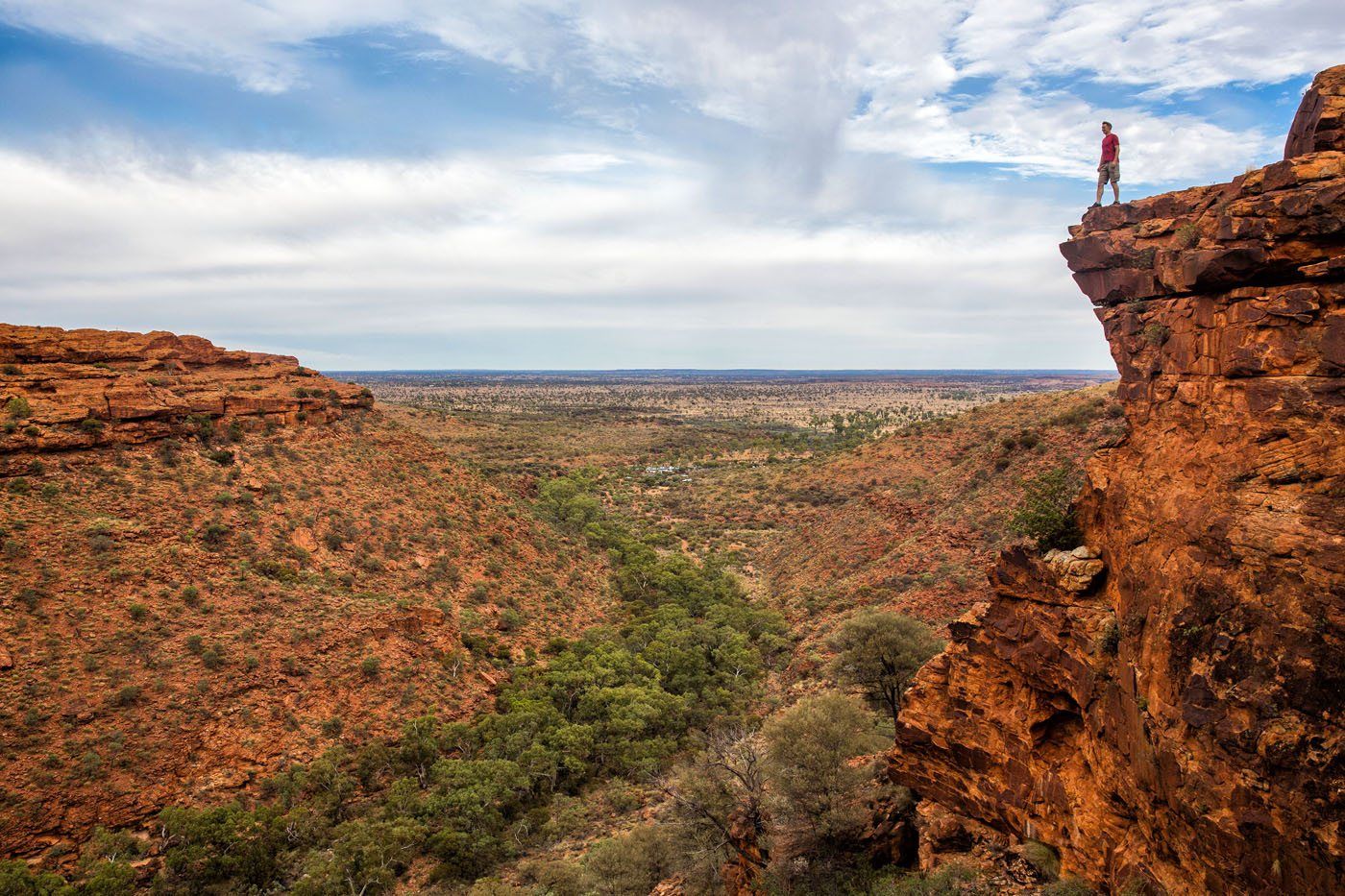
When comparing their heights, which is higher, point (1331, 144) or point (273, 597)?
point (1331, 144)

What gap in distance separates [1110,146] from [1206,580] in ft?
30.5

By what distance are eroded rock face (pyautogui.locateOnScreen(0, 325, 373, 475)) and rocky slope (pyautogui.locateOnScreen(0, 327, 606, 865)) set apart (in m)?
0.12

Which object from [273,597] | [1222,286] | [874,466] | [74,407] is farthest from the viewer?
[874,466]

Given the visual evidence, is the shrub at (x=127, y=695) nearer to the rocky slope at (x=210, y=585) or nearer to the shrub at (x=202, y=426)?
the rocky slope at (x=210, y=585)

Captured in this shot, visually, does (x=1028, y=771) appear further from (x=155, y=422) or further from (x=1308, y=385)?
(x=155, y=422)

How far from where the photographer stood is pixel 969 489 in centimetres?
4109

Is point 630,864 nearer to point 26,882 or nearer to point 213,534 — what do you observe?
point 26,882

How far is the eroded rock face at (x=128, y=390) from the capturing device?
28.8 metres

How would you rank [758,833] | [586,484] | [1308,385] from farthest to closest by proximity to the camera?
1. [586,484]
2. [758,833]
3. [1308,385]

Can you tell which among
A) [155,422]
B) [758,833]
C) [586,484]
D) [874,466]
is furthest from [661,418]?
[758,833]

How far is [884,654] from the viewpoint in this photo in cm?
2439

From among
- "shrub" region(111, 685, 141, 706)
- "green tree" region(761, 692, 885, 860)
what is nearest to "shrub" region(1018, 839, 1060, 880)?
"green tree" region(761, 692, 885, 860)

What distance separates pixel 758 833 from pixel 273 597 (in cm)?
2227

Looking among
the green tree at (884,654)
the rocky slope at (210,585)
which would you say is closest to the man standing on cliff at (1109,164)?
the green tree at (884,654)
